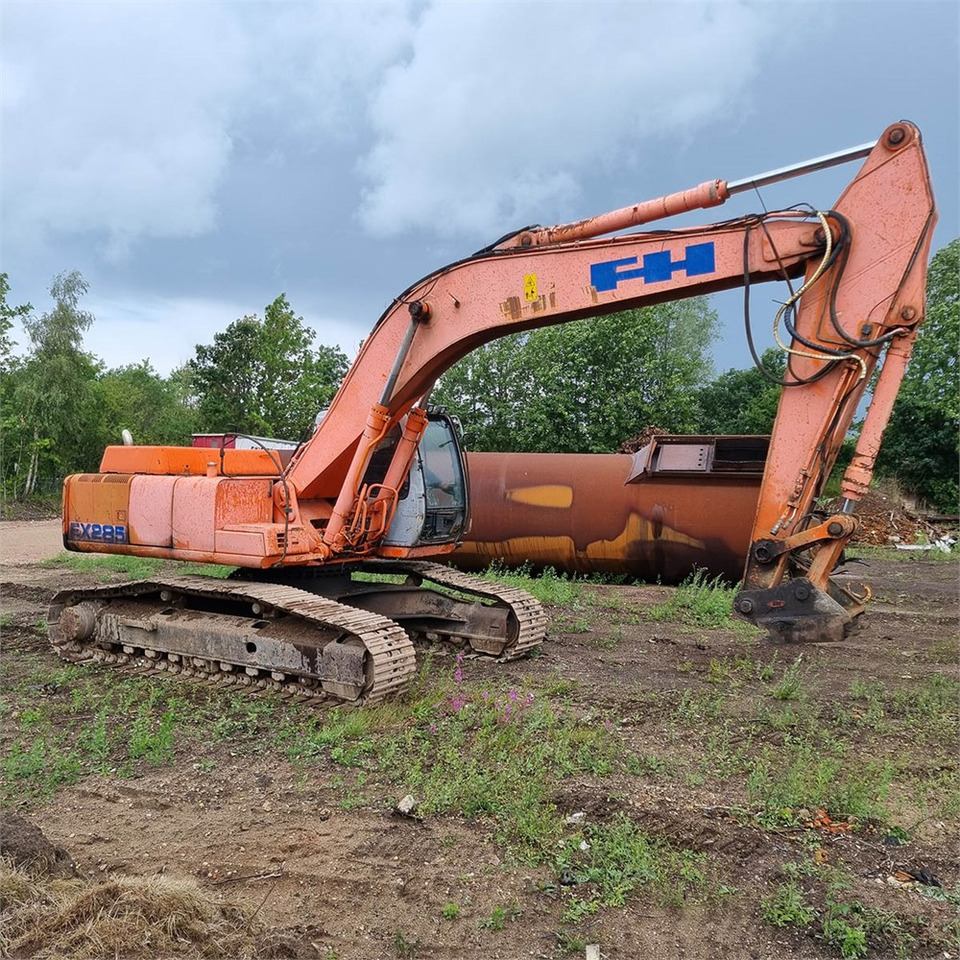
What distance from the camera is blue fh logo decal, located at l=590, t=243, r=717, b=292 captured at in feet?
17.2

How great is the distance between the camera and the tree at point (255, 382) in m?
29.1

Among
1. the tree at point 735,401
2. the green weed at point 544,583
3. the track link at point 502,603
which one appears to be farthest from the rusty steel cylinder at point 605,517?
the tree at point 735,401

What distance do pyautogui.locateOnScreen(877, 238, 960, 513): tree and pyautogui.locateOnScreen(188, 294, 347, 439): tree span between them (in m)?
20.1

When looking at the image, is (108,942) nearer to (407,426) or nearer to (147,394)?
(407,426)

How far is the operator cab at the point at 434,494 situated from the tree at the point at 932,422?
23.1 metres

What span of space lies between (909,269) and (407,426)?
12.6 ft

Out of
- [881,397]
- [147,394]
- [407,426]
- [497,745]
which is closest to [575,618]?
[407,426]

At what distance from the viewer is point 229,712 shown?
5.68m

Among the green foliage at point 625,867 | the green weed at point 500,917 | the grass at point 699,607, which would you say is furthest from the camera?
the grass at point 699,607

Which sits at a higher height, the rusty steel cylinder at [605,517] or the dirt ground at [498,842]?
the rusty steel cylinder at [605,517]

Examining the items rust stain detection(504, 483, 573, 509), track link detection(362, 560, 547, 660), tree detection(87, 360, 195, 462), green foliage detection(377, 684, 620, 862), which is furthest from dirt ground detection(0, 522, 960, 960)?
tree detection(87, 360, 195, 462)

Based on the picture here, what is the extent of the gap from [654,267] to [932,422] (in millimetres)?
25861

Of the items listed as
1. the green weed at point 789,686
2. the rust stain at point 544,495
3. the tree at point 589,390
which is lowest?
the green weed at point 789,686

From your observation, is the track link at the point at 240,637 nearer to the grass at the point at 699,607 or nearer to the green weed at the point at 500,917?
the green weed at the point at 500,917
